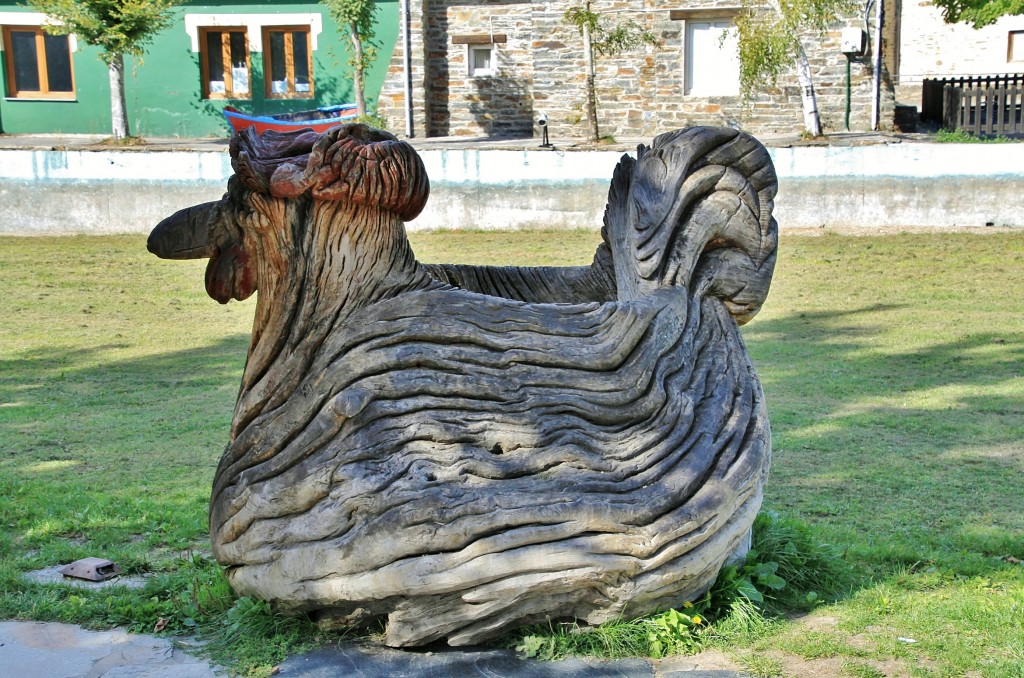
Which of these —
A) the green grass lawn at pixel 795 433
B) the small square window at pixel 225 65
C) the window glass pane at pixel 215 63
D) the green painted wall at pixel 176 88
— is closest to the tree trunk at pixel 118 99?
the green painted wall at pixel 176 88

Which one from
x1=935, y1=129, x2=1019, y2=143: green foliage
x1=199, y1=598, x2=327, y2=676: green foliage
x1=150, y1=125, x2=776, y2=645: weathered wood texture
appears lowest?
x1=199, y1=598, x2=327, y2=676: green foliage

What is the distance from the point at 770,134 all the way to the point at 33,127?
1602cm

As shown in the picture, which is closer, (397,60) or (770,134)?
(770,134)

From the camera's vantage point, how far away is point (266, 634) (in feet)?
14.2

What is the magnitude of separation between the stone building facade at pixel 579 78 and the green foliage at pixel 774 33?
1.22 metres

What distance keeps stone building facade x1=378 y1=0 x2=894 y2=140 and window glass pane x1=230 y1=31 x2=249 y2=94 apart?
3.44 metres

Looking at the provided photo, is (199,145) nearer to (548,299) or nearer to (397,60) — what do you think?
(397,60)

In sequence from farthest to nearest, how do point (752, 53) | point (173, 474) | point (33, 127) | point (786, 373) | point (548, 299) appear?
point (33, 127) < point (752, 53) < point (786, 373) < point (173, 474) < point (548, 299)

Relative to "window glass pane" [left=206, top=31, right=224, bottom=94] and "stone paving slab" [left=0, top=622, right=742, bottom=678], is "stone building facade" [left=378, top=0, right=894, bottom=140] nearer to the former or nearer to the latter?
"window glass pane" [left=206, top=31, right=224, bottom=94]

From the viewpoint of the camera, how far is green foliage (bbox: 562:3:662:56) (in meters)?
21.7

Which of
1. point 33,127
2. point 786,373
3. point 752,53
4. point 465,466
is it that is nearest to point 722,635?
point 465,466

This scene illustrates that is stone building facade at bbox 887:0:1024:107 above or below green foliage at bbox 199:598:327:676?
above

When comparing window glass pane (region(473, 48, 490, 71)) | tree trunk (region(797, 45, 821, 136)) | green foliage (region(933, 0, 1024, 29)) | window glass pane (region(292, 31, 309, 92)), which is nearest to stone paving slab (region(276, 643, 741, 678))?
tree trunk (region(797, 45, 821, 136))

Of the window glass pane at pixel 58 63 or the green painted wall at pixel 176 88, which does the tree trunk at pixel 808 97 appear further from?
the window glass pane at pixel 58 63
